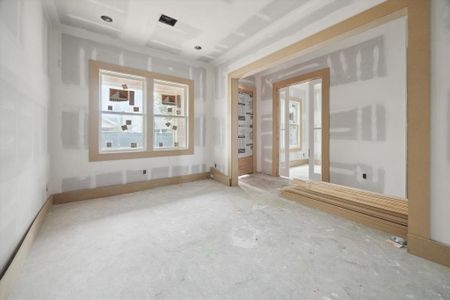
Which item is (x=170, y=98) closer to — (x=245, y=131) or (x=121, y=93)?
(x=121, y=93)

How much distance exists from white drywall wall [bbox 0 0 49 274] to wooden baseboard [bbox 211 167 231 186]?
316 centimetres

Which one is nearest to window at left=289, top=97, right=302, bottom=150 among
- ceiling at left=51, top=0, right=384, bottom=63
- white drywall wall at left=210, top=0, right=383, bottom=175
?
white drywall wall at left=210, top=0, right=383, bottom=175

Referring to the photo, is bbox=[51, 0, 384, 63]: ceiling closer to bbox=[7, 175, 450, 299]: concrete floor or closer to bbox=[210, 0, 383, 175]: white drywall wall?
bbox=[210, 0, 383, 175]: white drywall wall

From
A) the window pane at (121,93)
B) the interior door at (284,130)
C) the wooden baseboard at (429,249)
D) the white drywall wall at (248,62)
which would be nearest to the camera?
the wooden baseboard at (429,249)

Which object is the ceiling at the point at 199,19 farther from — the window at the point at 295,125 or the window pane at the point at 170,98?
the window at the point at 295,125

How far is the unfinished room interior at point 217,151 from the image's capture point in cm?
150

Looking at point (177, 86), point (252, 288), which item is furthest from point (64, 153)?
point (252, 288)

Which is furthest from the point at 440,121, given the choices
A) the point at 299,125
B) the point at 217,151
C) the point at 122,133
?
the point at 299,125

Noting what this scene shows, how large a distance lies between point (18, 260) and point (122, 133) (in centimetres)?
272

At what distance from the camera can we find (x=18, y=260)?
1.52m

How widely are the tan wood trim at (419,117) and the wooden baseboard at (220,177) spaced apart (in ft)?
10.2

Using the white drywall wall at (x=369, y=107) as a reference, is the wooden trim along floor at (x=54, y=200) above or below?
below

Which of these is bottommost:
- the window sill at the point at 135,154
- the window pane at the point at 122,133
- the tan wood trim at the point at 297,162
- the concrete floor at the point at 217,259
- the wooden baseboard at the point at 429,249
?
the concrete floor at the point at 217,259

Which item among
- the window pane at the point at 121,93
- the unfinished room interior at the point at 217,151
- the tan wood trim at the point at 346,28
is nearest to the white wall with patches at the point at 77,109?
the unfinished room interior at the point at 217,151
